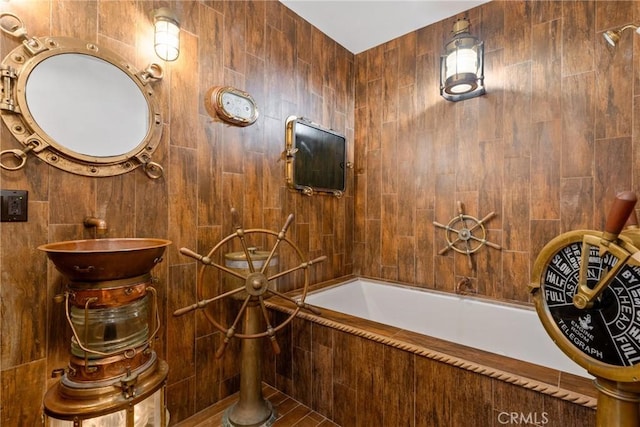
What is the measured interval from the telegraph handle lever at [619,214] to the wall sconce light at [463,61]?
1.58m

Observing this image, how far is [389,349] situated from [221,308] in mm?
993

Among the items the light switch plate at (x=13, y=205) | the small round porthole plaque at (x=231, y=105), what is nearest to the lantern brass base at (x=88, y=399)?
the light switch plate at (x=13, y=205)

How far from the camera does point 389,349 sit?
1410mm

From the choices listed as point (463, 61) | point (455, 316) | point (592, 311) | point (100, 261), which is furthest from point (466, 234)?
point (100, 261)

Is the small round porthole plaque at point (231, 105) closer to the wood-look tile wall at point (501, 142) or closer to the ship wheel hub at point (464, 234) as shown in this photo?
the wood-look tile wall at point (501, 142)

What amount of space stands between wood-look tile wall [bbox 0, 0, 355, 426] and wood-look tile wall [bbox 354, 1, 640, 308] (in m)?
0.49

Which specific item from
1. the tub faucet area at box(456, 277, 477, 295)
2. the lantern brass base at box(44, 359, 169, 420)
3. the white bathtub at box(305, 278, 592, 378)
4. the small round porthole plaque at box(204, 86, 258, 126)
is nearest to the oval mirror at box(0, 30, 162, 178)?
the small round porthole plaque at box(204, 86, 258, 126)

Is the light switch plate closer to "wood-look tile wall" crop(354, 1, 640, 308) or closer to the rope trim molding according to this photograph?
the rope trim molding

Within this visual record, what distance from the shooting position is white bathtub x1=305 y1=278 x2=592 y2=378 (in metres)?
1.89

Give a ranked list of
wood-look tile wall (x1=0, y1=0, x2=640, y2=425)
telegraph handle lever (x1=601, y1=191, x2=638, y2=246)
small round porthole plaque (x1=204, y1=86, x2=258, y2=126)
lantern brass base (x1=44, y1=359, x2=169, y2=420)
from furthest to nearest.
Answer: small round porthole plaque (x1=204, y1=86, x2=258, y2=126) < wood-look tile wall (x1=0, y1=0, x2=640, y2=425) < lantern brass base (x1=44, y1=359, x2=169, y2=420) < telegraph handle lever (x1=601, y1=191, x2=638, y2=246)

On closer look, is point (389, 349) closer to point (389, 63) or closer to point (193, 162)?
point (193, 162)

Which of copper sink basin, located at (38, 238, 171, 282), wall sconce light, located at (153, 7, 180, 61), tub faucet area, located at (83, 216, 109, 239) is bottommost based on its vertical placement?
copper sink basin, located at (38, 238, 171, 282)

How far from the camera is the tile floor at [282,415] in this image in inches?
63.2

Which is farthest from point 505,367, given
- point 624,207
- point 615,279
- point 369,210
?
point 369,210
